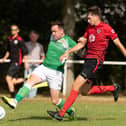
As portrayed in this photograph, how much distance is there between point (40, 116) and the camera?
38.0ft

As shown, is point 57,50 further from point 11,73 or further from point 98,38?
point 11,73

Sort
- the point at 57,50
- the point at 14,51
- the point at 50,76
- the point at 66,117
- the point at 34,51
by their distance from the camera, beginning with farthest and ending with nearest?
1. the point at 34,51
2. the point at 14,51
3. the point at 66,117
4. the point at 57,50
5. the point at 50,76

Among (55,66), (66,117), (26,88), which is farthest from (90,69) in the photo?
(66,117)

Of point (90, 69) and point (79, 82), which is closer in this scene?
point (79, 82)

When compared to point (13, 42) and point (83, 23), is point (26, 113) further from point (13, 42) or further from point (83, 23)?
point (83, 23)

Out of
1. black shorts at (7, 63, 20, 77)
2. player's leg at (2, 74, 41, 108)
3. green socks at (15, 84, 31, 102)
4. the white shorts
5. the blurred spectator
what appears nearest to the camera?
player's leg at (2, 74, 41, 108)

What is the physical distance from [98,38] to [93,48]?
0.21 m

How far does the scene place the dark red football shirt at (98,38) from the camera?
1033 centimetres

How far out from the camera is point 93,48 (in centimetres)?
1040

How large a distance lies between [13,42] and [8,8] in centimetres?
613

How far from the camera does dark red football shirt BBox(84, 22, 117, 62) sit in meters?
10.3

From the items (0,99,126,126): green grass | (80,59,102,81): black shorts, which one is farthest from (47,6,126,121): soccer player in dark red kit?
(0,99,126,126): green grass

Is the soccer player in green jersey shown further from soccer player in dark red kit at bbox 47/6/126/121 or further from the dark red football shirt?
the dark red football shirt

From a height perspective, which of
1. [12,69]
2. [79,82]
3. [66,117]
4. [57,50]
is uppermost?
[57,50]
